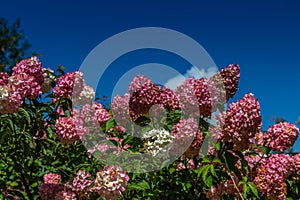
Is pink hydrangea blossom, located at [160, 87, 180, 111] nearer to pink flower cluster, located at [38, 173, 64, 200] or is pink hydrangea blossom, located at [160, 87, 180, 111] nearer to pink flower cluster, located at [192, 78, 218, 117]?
pink flower cluster, located at [192, 78, 218, 117]

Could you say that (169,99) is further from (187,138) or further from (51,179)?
(51,179)

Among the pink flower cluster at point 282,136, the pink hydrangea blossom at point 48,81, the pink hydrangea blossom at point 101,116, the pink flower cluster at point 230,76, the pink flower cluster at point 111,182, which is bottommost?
the pink flower cluster at point 111,182

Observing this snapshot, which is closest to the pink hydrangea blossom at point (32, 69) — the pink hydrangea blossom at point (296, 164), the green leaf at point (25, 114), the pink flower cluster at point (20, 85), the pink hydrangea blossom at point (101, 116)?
the pink flower cluster at point (20, 85)

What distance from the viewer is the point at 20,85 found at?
3.80 metres

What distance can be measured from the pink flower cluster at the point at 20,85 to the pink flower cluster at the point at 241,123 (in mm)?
1782

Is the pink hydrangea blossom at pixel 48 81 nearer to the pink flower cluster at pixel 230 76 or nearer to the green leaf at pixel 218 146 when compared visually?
the pink flower cluster at pixel 230 76

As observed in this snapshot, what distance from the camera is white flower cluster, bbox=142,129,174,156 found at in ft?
11.6

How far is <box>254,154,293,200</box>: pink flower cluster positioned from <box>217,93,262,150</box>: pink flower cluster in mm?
692

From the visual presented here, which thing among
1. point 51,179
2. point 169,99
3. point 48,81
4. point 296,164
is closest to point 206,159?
point 169,99

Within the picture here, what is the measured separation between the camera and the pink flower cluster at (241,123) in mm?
3211

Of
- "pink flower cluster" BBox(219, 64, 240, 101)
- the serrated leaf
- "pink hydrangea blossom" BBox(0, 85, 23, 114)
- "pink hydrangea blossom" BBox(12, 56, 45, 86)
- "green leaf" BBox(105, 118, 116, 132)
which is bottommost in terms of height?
the serrated leaf

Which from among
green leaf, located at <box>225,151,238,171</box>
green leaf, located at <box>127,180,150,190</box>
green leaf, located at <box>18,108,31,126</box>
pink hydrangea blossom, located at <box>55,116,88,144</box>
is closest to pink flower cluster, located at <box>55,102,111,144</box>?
pink hydrangea blossom, located at <box>55,116,88,144</box>

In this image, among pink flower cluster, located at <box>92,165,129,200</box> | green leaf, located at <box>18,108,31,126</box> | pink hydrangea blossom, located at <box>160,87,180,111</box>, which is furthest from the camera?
pink hydrangea blossom, located at <box>160,87,180,111</box>

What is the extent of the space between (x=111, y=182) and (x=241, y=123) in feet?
3.85
